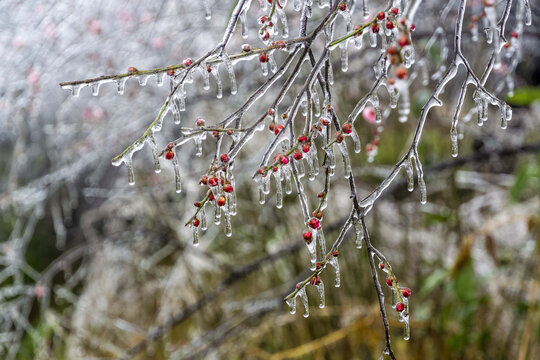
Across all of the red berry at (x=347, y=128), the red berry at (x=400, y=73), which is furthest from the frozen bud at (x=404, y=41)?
the red berry at (x=347, y=128)

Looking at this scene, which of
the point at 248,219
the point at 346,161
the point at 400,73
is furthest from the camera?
the point at 248,219

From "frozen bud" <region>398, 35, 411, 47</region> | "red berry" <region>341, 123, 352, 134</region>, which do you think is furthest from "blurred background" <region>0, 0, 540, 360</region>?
"frozen bud" <region>398, 35, 411, 47</region>

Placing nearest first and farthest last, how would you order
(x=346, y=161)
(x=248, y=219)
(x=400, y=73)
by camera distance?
(x=400, y=73) < (x=346, y=161) < (x=248, y=219)

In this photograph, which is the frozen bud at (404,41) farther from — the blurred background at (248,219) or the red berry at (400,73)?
the blurred background at (248,219)

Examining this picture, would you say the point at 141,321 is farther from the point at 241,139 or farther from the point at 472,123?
the point at 241,139

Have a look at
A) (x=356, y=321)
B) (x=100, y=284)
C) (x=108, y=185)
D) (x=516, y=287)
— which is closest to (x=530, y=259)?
(x=516, y=287)

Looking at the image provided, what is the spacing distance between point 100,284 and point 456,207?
2.08 meters

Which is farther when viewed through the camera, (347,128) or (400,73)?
(347,128)

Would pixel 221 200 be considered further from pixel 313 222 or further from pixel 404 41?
pixel 404 41

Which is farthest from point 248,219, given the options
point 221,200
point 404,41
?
point 404,41

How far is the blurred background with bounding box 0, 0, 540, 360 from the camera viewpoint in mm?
2102

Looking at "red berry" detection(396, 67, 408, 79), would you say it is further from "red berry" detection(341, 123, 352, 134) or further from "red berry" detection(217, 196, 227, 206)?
"red berry" detection(217, 196, 227, 206)

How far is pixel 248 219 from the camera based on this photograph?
3129 millimetres

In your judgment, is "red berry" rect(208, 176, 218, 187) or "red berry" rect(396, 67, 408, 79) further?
"red berry" rect(208, 176, 218, 187)
